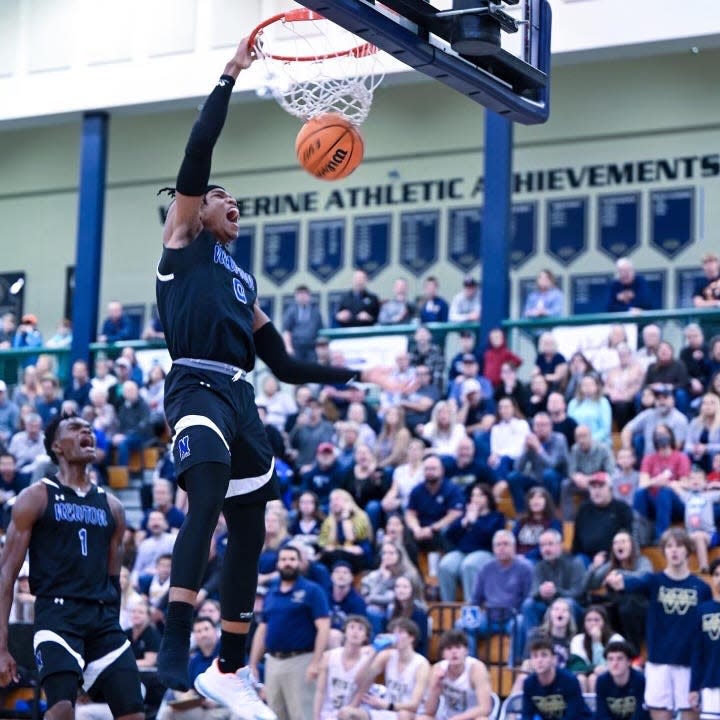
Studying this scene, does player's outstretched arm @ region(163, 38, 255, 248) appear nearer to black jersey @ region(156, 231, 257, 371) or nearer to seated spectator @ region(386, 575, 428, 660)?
black jersey @ region(156, 231, 257, 371)

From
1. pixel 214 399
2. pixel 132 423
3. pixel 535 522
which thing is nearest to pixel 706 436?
pixel 535 522

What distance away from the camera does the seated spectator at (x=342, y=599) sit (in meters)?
14.2

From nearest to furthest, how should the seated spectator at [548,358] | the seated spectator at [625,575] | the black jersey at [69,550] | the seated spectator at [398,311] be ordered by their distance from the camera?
1. the black jersey at [69,550]
2. the seated spectator at [625,575]
3. the seated spectator at [548,358]
4. the seated spectator at [398,311]

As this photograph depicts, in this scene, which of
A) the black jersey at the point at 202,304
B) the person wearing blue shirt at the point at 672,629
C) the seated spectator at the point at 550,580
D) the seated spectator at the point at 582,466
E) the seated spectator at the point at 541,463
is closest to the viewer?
the black jersey at the point at 202,304

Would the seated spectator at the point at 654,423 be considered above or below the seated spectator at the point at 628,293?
below

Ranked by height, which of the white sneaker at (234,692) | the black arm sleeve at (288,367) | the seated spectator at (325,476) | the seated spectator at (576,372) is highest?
the seated spectator at (576,372)


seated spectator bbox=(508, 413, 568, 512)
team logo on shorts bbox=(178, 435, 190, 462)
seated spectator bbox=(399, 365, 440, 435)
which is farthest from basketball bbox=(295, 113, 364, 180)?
seated spectator bbox=(399, 365, 440, 435)

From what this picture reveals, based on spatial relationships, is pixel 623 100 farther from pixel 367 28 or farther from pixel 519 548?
pixel 367 28

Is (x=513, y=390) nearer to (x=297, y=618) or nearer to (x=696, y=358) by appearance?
(x=696, y=358)

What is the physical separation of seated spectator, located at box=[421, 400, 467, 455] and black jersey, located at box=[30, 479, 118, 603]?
8069 mm

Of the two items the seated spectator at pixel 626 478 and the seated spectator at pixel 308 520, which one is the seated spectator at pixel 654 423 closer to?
the seated spectator at pixel 626 478

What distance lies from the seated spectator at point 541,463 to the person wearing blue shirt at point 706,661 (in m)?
3.17

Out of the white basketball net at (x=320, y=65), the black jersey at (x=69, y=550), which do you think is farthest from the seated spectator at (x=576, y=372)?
the black jersey at (x=69, y=550)

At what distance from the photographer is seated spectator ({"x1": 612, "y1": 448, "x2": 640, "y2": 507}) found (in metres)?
15.0
